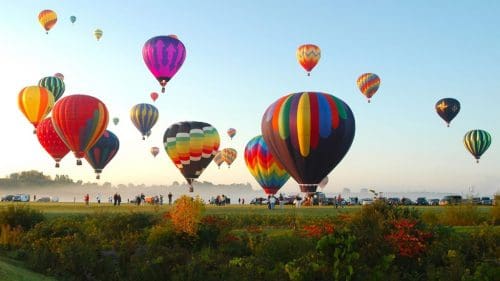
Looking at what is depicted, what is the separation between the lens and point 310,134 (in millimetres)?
47000

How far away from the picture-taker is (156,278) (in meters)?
18.9

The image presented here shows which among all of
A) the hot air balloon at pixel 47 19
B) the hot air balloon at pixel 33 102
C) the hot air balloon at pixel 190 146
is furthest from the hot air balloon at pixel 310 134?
the hot air balloon at pixel 47 19

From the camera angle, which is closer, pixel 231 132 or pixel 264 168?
pixel 264 168

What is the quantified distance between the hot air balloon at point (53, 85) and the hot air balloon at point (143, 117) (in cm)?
1121

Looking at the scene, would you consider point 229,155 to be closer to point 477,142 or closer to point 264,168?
point 264,168

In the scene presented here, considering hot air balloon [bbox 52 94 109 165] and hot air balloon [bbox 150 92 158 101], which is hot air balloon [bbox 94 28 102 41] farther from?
hot air balloon [bbox 52 94 109 165]

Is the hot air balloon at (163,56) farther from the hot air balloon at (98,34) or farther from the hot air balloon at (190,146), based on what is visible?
the hot air balloon at (98,34)

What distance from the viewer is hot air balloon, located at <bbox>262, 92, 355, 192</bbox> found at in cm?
4706

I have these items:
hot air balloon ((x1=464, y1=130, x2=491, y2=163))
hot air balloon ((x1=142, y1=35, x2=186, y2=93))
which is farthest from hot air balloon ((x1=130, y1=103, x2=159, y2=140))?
hot air balloon ((x1=464, y1=130, x2=491, y2=163))

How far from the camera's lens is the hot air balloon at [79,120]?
2451 inches

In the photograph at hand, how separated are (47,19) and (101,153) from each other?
1033 inches

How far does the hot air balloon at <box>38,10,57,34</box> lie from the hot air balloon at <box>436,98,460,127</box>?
61.3 metres

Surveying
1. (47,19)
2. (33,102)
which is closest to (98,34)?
(47,19)

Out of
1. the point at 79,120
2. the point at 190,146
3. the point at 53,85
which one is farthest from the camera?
the point at 53,85
